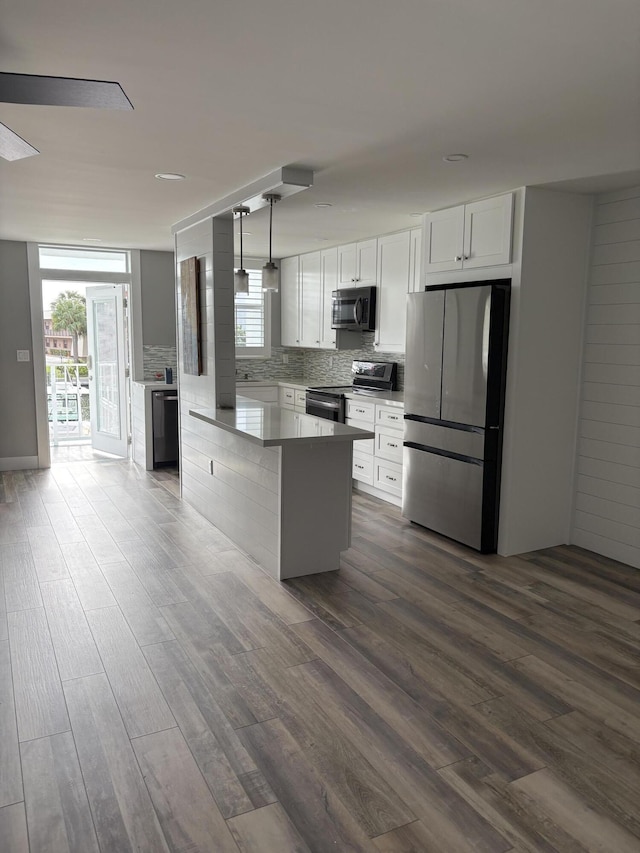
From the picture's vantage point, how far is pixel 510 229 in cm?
400

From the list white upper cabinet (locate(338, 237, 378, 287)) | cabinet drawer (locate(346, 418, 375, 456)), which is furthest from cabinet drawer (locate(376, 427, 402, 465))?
white upper cabinet (locate(338, 237, 378, 287))

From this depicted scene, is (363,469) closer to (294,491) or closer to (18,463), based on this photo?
(294,491)

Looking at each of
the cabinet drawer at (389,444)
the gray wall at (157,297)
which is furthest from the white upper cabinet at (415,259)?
the gray wall at (157,297)

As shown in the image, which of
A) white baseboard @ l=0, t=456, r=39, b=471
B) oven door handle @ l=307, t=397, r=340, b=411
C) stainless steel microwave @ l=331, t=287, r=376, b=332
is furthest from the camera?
white baseboard @ l=0, t=456, r=39, b=471

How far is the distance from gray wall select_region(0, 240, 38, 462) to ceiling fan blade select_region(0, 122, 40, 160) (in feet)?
15.7

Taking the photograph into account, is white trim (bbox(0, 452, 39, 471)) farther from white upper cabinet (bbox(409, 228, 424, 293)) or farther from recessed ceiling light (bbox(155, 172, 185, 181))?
white upper cabinet (bbox(409, 228, 424, 293))

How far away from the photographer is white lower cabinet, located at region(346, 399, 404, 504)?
5.34 meters

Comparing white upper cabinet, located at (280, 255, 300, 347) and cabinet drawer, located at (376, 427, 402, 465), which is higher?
white upper cabinet, located at (280, 255, 300, 347)

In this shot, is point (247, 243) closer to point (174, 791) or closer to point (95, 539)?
point (95, 539)

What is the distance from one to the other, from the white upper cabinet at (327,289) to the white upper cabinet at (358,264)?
0.13 m

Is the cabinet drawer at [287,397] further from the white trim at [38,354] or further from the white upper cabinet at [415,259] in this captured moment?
the white trim at [38,354]

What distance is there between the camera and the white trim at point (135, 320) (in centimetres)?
718

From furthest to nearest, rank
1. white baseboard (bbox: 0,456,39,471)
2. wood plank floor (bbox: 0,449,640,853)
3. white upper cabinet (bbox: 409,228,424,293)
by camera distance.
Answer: white baseboard (bbox: 0,456,39,471) → white upper cabinet (bbox: 409,228,424,293) → wood plank floor (bbox: 0,449,640,853)

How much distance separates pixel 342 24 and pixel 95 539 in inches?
146
